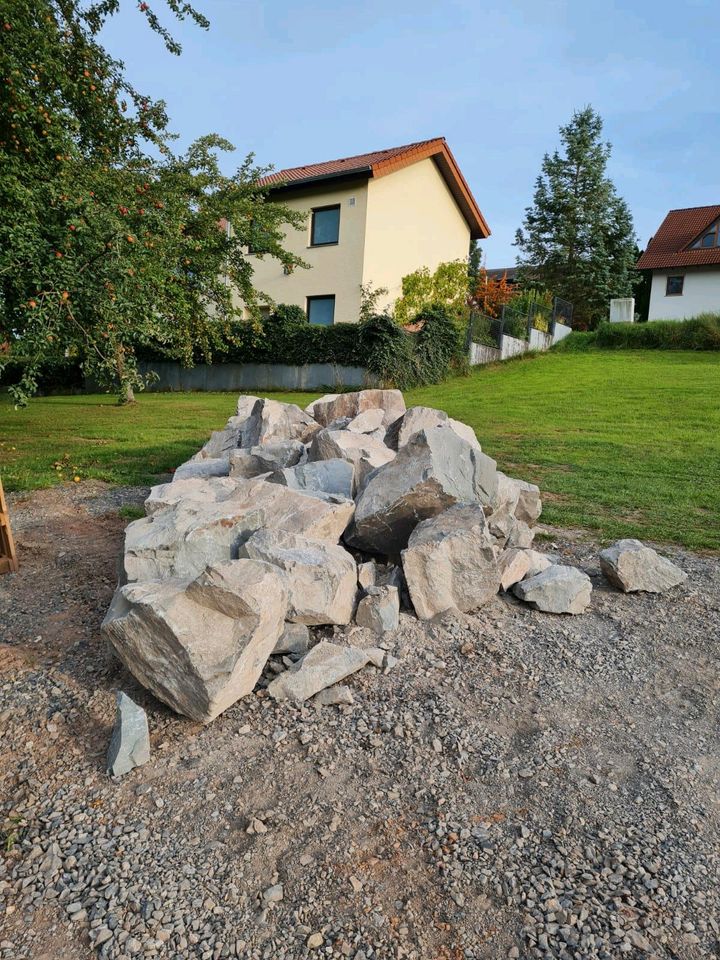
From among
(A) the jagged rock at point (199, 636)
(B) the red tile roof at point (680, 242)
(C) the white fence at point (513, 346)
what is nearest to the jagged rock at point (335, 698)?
(A) the jagged rock at point (199, 636)

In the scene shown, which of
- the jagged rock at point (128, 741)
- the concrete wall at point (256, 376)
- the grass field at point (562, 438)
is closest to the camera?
the jagged rock at point (128, 741)

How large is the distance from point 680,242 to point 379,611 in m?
33.1

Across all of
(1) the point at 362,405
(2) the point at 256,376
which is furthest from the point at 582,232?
(1) the point at 362,405

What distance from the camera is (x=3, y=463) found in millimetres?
7855

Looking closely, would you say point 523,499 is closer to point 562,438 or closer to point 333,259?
point 562,438

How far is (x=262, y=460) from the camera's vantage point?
17.3 feet

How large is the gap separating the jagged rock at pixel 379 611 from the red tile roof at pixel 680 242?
99.6ft

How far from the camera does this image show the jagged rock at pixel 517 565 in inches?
155

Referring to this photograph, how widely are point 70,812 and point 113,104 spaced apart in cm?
881

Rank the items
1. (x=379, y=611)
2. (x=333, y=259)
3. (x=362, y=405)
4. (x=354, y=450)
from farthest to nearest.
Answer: (x=333, y=259) < (x=362, y=405) < (x=354, y=450) < (x=379, y=611)

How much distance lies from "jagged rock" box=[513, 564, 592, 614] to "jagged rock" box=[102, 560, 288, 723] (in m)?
1.71

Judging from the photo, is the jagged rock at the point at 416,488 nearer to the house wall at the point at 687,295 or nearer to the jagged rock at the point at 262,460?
the jagged rock at the point at 262,460

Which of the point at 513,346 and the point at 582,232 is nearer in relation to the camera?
the point at 513,346

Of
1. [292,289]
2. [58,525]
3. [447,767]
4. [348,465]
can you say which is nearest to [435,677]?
[447,767]
